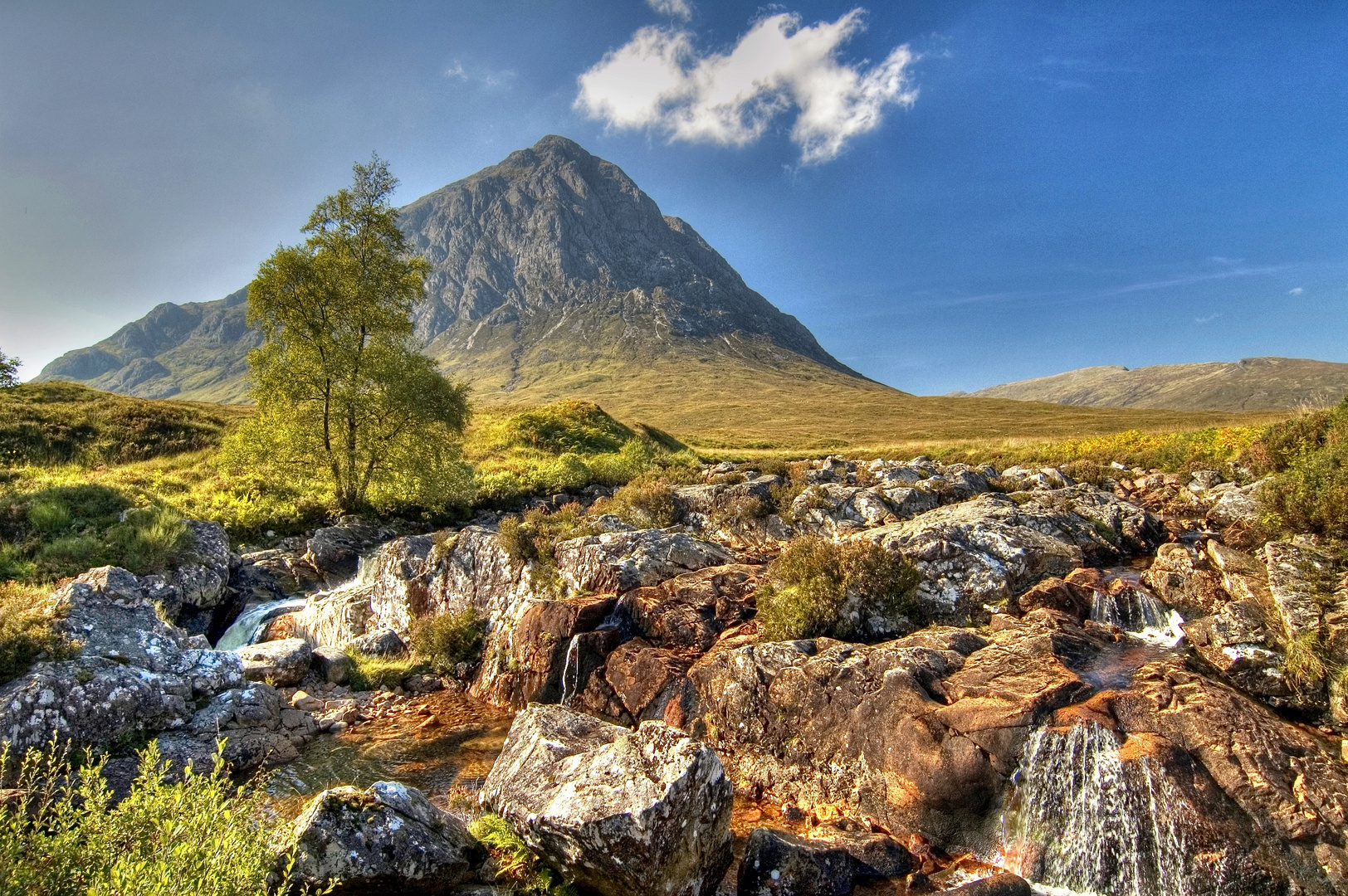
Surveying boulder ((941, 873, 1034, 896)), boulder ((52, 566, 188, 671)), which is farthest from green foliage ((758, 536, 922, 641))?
boulder ((52, 566, 188, 671))

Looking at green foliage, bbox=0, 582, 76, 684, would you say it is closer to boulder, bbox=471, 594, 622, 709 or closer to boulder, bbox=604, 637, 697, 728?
boulder, bbox=471, 594, 622, 709

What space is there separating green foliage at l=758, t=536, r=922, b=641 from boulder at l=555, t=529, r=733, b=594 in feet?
10.2

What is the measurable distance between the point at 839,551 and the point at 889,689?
14.3 ft

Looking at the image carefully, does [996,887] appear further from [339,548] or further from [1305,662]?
[339,548]

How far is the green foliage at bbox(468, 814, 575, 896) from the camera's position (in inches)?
316

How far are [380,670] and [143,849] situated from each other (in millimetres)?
10894

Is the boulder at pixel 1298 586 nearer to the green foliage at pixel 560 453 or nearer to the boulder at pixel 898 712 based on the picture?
the boulder at pixel 898 712

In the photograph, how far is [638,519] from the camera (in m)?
23.1

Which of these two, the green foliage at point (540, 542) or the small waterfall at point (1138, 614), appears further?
the green foliage at point (540, 542)

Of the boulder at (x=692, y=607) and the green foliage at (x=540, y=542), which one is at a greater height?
the green foliage at (x=540, y=542)

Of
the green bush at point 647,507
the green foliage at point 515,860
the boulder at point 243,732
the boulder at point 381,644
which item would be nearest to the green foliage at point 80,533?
the boulder at point 381,644

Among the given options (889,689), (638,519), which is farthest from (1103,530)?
(638,519)

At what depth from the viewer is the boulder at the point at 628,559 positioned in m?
16.3

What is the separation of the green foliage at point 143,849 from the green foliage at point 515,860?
330 centimetres
